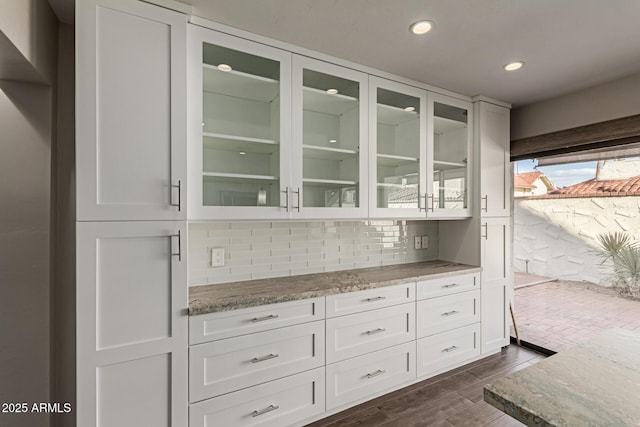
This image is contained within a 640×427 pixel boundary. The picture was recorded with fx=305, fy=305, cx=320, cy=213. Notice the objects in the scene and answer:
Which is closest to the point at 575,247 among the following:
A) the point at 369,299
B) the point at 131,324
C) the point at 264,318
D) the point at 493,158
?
the point at 493,158

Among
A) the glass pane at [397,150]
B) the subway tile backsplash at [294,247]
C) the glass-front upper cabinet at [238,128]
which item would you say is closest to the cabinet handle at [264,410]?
the subway tile backsplash at [294,247]

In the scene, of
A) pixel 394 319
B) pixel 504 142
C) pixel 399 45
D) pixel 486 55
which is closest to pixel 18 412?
pixel 394 319

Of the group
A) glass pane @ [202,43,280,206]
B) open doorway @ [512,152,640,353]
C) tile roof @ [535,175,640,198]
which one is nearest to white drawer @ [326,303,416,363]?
glass pane @ [202,43,280,206]

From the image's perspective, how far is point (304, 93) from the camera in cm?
212

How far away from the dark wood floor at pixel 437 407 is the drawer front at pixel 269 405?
0.62ft

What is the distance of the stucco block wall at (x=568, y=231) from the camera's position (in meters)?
2.72

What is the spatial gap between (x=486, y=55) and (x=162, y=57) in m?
2.06

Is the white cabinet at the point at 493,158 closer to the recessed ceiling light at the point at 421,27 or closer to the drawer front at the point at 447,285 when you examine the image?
the drawer front at the point at 447,285

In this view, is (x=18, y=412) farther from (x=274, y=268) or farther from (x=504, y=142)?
(x=504, y=142)

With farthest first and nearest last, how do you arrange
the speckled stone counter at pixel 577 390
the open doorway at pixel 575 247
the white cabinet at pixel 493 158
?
the white cabinet at pixel 493 158 → the open doorway at pixel 575 247 → the speckled stone counter at pixel 577 390

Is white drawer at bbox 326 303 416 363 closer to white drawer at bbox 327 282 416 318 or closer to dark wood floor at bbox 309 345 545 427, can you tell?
white drawer at bbox 327 282 416 318

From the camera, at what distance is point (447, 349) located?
2664mm

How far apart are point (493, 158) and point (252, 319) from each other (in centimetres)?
267

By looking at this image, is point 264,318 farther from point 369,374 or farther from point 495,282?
point 495,282
